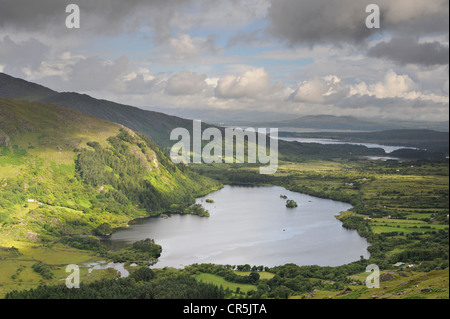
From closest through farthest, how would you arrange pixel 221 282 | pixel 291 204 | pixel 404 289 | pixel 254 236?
pixel 404 289 → pixel 221 282 → pixel 254 236 → pixel 291 204

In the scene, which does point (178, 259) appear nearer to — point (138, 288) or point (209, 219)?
point (138, 288)

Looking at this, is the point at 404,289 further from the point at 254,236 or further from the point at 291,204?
the point at 291,204

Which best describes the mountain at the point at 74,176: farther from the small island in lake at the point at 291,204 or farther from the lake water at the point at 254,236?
the small island in lake at the point at 291,204

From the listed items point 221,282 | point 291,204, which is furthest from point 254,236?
point 291,204

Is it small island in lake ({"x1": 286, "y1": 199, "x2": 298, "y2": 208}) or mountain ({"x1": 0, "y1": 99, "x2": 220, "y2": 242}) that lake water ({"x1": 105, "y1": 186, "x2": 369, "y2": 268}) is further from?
mountain ({"x1": 0, "y1": 99, "x2": 220, "y2": 242})
